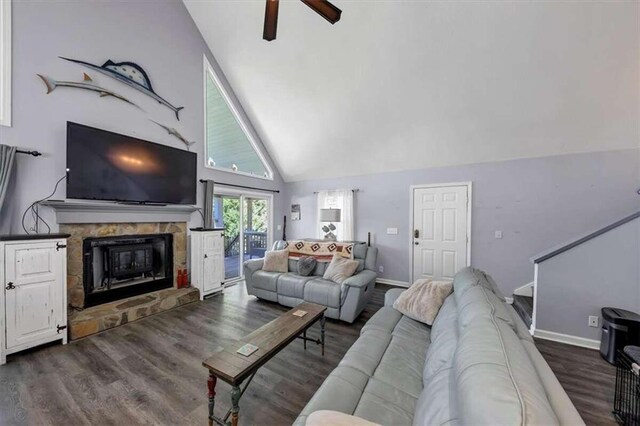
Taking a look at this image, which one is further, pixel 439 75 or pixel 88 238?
pixel 439 75

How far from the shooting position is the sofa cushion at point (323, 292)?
3053 millimetres

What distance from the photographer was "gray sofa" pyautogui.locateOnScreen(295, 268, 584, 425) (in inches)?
27.0

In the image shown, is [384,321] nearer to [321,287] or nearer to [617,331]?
[321,287]

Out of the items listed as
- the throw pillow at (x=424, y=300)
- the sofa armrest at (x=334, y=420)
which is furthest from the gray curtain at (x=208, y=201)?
the sofa armrest at (x=334, y=420)

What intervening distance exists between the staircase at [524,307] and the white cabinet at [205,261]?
4469 millimetres

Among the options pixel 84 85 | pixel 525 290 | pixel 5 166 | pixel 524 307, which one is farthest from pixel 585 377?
pixel 84 85

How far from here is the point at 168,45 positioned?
3.87m

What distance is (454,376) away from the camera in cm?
94

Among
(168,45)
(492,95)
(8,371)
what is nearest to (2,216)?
(8,371)

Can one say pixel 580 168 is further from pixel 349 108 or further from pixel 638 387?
pixel 349 108

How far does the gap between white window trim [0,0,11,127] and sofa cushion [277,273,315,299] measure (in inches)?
136

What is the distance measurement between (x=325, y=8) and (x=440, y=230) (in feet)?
12.6

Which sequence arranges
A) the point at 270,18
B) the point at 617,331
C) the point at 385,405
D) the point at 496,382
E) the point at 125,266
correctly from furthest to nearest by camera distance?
the point at 125,266 → the point at 617,331 → the point at 270,18 → the point at 385,405 → the point at 496,382

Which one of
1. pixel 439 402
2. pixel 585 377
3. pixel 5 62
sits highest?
pixel 5 62
